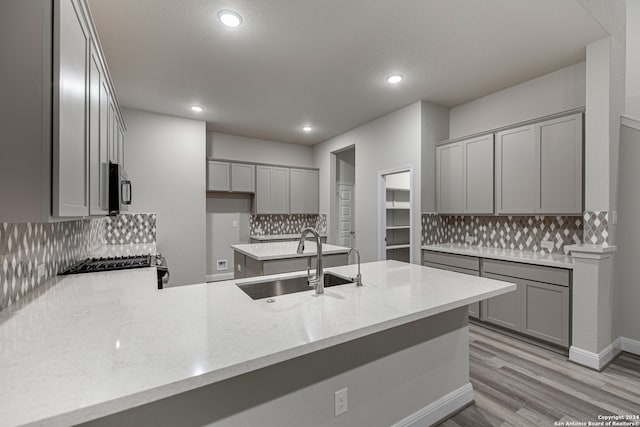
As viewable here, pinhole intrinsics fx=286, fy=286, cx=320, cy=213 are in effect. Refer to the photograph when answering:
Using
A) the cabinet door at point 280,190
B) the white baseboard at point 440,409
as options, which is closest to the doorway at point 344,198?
the cabinet door at point 280,190

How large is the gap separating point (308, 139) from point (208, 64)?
131 inches

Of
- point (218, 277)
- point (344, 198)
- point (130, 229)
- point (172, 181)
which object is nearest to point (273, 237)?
point (218, 277)

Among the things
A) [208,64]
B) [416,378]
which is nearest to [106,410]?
[416,378]

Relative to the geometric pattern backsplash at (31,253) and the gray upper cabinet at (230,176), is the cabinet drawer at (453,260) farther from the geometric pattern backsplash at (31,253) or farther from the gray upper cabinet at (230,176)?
the geometric pattern backsplash at (31,253)

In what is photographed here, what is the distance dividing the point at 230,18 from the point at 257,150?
3902mm

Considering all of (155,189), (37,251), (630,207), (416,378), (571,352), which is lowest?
(571,352)

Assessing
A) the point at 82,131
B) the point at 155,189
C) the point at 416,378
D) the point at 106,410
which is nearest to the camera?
the point at 106,410

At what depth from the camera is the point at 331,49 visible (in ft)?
9.02

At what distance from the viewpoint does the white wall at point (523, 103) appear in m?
3.01

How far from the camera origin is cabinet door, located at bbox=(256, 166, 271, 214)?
19.1ft

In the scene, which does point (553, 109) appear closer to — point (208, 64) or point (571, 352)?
point (571, 352)

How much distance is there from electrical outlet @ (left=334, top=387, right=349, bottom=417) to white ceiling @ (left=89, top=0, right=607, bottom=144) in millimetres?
2568

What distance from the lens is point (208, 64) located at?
3018 millimetres

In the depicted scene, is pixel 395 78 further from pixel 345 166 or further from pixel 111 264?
pixel 111 264
